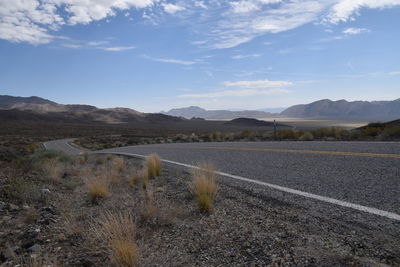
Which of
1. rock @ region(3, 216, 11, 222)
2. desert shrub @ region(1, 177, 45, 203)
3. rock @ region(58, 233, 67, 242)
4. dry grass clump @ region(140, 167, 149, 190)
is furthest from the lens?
dry grass clump @ region(140, 167, 149, 190)

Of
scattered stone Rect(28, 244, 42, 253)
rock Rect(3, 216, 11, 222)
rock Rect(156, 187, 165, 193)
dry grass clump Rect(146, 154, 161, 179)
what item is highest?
dry grass clump Rect(146, 154, 161, 179)

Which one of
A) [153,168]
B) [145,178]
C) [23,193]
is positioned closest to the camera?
[23,193]

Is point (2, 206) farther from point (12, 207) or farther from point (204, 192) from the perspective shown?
point (204, 192)

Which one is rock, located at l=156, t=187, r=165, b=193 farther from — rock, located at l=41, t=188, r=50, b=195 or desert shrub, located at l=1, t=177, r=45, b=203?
rock, located at l=41, t=188, r=50, b=195

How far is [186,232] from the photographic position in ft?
11.4

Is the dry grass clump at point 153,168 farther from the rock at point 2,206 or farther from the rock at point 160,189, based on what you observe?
the rock at point 2,206

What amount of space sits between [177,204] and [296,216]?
189 centimetres

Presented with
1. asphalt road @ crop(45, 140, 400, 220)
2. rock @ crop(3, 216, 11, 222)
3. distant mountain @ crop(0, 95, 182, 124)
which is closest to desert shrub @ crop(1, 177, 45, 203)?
rock @ crop(3, 216, 11, 222)

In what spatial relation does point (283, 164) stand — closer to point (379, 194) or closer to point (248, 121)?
point (379, 194)

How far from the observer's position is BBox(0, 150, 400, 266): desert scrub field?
108 inches

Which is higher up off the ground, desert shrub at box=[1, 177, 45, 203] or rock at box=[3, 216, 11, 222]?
desert shrub at box=[1, 177, 45, 203]

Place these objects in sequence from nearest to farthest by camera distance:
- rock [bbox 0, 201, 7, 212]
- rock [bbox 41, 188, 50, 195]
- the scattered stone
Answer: the scattered stone, rock [bbox 0, 201, 7, 212], rock [bbox 41, 188, 50, 195]

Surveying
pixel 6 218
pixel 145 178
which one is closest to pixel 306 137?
pixel 145 178

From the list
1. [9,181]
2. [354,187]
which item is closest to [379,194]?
[354,187]
